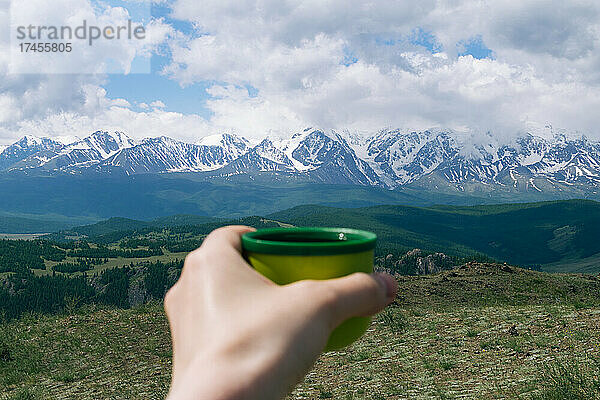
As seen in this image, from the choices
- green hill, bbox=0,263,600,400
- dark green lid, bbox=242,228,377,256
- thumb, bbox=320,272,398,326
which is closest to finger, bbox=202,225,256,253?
dark green lid, bbox=242,228,377,256

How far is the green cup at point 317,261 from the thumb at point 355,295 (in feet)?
0.48

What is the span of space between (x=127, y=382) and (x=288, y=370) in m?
12.0

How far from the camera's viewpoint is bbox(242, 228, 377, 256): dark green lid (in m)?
2.27

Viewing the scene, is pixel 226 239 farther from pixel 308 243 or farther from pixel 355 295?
pixel 355 295

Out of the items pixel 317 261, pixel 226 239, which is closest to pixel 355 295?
pixel 317 261

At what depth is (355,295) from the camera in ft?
6.89

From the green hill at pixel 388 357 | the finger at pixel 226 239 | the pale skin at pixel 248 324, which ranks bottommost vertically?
the green hill at pixel 388 357

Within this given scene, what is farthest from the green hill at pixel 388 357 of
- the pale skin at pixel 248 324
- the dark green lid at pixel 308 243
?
the pale skin at pixel 248 324

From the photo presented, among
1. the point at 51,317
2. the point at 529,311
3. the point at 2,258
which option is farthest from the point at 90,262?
the point at 529,311

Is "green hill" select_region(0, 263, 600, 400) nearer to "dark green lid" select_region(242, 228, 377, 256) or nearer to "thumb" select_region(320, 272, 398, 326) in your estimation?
"dark green lid" select_region(242, 228, 377, 256)

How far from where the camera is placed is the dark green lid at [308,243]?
2273mm

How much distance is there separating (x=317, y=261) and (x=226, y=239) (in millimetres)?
637

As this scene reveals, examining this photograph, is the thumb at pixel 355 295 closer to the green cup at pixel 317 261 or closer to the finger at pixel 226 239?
the green cup at pixel 317 261

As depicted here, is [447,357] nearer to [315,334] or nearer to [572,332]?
[572,332]
